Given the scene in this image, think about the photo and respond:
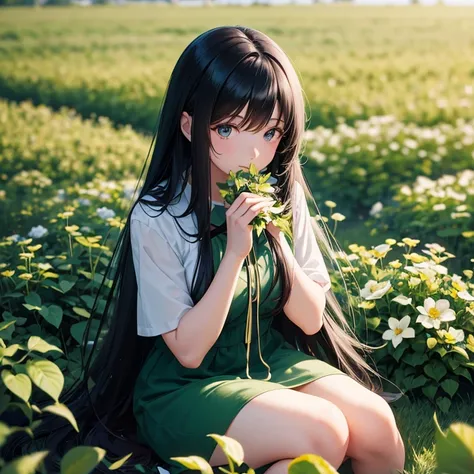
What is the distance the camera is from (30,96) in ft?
32.3

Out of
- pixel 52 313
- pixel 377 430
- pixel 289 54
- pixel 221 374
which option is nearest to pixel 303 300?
pixel 221 374

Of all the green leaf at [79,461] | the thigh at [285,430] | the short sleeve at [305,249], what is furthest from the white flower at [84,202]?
the green leaf at [79,461]

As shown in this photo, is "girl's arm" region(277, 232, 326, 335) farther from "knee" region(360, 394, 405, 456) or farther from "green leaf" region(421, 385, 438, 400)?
"green leaf" region(421, 385, 438, 400)

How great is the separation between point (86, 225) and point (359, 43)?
9.00 meters

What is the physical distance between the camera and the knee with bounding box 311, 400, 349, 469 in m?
2.17

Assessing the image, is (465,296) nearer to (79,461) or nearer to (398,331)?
(398,331)

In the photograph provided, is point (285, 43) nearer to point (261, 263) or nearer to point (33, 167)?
point (33, 167)

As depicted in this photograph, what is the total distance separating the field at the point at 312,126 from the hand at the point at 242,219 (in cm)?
90

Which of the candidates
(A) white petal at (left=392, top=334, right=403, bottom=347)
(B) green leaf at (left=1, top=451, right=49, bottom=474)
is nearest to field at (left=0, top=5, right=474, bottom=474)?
(A) white petal at (left=392, top=334, right=403, bottom=347)

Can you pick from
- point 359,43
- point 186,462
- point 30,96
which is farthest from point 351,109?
point 186,462

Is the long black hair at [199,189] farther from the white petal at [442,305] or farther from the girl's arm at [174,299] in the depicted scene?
the white petal at [442,305]

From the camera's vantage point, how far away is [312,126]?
26.2 ft

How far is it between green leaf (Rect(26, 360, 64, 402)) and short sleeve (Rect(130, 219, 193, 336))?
0.40m

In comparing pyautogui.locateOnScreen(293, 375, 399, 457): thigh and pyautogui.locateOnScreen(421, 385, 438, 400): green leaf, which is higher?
pyautogui.locateOnScreen(293, 375, 399, 457): thigh
